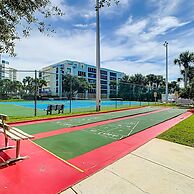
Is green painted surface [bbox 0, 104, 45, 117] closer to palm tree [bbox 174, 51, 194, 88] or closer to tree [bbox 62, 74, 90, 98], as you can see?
tree [bbox 62, 74, 90, 98]

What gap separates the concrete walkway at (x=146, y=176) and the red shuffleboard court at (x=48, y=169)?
0.26 m

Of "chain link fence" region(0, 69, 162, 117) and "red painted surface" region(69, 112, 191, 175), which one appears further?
"chain link fence" region(0, 69, 162, 117)

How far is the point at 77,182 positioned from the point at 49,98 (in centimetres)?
2429

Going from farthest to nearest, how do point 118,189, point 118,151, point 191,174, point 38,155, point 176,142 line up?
point 176,142, point 118,151, point 38,155, point 191,174, point 118,189

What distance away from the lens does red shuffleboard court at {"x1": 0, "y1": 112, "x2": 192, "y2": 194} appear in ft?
10.7

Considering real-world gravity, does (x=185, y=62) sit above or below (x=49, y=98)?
above

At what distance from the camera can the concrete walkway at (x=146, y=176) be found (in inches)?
128

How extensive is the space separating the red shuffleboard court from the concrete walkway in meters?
0.26

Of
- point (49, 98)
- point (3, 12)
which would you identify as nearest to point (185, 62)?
point (49, 98)

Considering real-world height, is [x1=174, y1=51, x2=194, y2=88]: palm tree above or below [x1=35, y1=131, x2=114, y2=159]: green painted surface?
above

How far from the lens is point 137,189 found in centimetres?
327

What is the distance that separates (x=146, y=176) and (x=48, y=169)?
2.08 m

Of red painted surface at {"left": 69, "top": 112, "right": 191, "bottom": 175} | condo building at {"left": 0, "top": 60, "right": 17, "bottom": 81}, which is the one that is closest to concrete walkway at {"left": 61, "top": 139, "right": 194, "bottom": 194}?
red painted surface at {"left": 69, "top": 112, "right": 191, "bottom": 175}

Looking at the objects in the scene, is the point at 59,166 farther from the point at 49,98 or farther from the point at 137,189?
the point at 49,98
